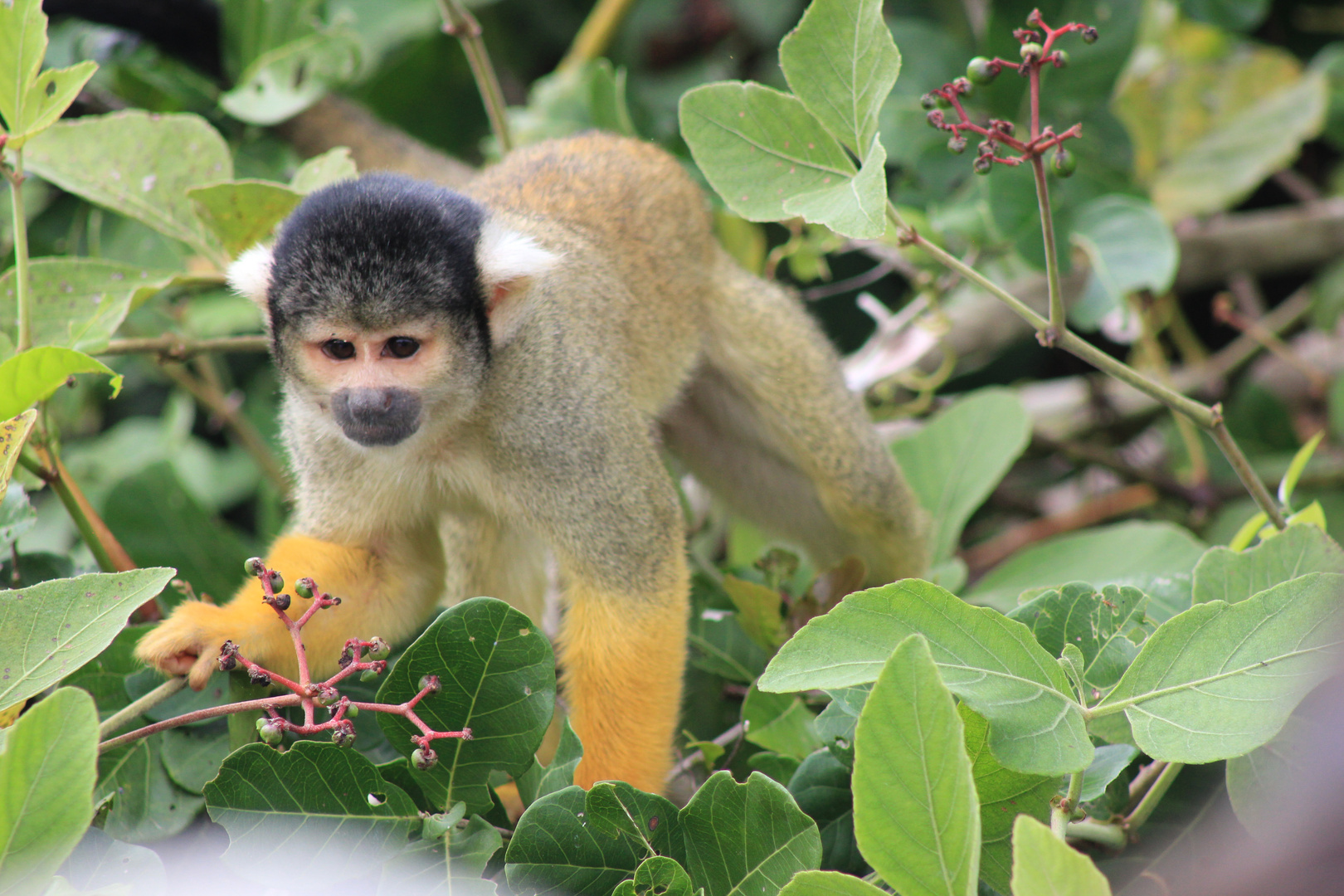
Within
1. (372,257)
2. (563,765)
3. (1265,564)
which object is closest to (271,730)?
(563,765)

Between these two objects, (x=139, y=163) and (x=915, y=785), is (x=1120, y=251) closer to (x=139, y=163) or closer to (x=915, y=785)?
(x=915, y=785)

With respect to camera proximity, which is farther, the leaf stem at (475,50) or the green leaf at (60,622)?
the leaf stem at (475,50)

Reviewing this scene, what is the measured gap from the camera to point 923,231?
2787 mm

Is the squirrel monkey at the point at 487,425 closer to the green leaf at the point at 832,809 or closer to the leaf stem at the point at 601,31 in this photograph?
the green leaf at the point at 832,809

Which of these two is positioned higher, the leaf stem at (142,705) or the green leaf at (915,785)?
the green leaf at (915,785)

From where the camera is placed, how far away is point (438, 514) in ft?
7.63

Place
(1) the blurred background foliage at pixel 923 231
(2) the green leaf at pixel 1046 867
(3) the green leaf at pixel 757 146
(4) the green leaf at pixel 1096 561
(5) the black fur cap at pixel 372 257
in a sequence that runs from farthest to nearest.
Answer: (1) the blurred background foliage at pixel 923 231, (4) the green leaf at pixel 1096 561, (5) the black fur cap at pixel 372 257, (3) the green leaf at pixel 757 146, (2) the green leaf at pixel 1046 867

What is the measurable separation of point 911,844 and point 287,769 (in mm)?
773

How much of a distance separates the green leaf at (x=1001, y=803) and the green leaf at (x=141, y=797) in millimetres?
1109

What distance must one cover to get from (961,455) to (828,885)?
6.00ft

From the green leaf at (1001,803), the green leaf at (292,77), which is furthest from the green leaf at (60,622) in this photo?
the green leaf at (292,77)

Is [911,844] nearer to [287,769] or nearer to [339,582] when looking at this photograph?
[287,769]

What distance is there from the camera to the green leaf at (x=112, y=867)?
1.27 meters

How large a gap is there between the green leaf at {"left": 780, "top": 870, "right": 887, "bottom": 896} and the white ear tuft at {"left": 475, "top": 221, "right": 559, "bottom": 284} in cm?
→ 125
